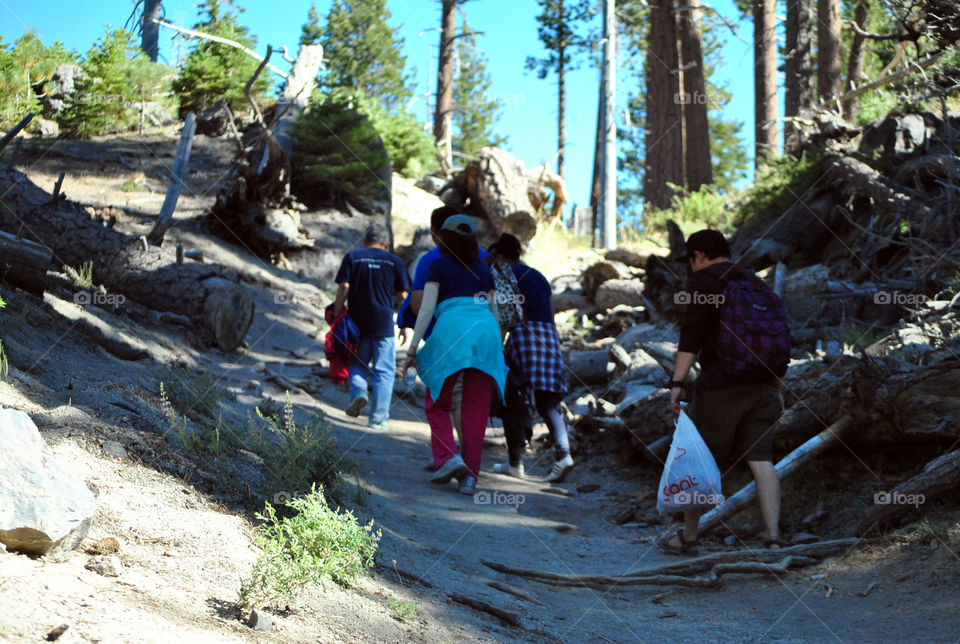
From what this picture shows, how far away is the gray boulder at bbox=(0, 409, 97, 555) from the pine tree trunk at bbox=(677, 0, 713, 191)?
17996mm

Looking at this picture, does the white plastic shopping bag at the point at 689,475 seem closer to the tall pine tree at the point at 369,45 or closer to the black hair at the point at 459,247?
the black hair at the point at 459,247

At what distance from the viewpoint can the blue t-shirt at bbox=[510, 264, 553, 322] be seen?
823 cm

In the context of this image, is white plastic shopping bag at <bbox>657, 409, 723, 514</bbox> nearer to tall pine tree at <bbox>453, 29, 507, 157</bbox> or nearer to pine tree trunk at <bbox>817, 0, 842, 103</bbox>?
pine tree trunk at <bbox>817, 0, 842, 103</bbox>

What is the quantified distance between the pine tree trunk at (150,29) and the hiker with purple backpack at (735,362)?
32.1ft

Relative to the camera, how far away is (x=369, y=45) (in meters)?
46.8

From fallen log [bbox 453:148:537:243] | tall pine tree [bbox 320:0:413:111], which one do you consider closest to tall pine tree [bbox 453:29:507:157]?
tall pine tree [bbox 320:0:413:111]

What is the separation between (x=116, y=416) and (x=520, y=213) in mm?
16645

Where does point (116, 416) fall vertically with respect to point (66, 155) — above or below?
below

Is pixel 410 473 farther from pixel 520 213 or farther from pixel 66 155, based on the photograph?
pixel 520 213

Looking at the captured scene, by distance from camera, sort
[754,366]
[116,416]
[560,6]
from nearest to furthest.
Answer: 1. [116,416]
2. [754,366]
3. [560,6]

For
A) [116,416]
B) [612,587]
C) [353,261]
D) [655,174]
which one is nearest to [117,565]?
[116,416]

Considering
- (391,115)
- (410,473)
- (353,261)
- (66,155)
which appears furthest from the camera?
(391,115)

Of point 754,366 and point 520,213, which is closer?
point 754,366

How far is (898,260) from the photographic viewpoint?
1003 cm
